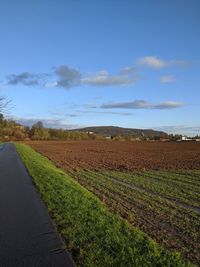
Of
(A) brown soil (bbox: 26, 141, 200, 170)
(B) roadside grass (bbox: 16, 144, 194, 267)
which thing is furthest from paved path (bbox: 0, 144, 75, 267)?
(A) brown soil (bbox: 26, 141, 200, 170)

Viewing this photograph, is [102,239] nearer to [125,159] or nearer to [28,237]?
[28,237]

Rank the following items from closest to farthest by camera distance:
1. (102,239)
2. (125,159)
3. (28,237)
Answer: (102,239), (28,237), (125,159)

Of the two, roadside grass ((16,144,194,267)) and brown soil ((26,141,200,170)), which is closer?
roadside grass ((16,144,194,267))

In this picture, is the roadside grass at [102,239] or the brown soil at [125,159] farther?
the brown soil at [125,159]

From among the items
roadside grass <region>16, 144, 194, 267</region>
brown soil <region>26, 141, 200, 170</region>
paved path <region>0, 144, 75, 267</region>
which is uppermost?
roadside grass <region>16, 144, 194, 267</region>

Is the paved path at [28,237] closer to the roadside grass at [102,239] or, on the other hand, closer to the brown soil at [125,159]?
the roadside grass at [102,239]

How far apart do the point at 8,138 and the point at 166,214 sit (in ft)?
525

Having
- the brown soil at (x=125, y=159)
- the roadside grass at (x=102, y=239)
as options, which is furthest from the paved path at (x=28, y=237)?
the brown soil at (x=125, y=159)

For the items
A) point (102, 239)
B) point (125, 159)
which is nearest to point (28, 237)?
point (102, 239)

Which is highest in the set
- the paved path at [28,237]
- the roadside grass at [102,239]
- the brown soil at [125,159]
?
the roadside grass at [102,239]

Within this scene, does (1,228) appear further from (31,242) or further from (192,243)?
(192,243)

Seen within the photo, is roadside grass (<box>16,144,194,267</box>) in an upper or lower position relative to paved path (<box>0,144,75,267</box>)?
upper

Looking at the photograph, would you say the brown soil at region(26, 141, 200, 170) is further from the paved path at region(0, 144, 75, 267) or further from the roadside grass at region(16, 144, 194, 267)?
the roadside grass at region(16, 144, 194, 267)

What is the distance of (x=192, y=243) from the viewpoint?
827 cm
